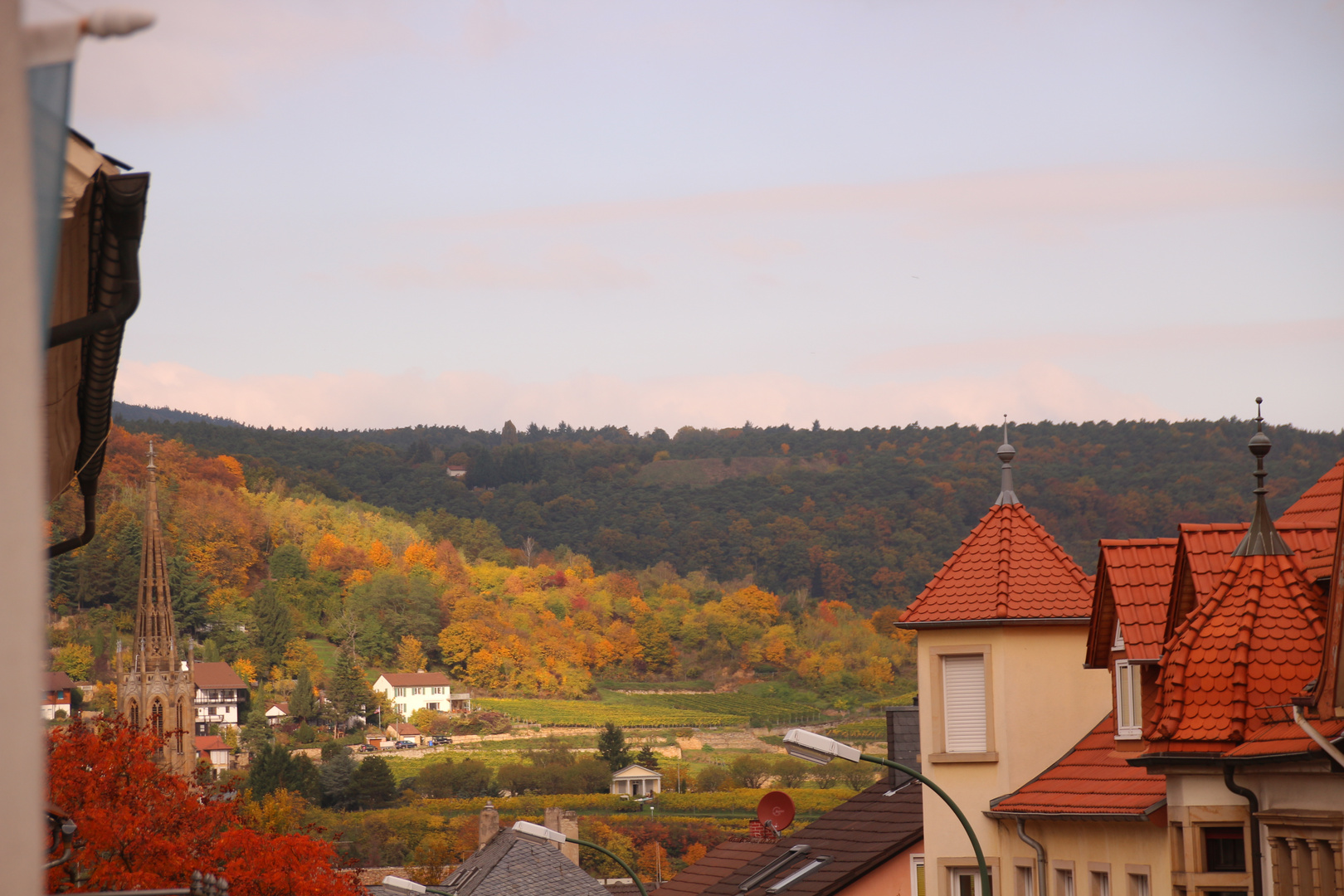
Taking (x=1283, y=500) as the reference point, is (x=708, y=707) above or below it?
below

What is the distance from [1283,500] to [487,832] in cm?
11711

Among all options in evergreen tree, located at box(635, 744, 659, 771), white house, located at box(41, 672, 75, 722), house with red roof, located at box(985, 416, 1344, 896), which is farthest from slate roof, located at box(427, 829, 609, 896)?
white house, located at box(41, 672, 75, 722)

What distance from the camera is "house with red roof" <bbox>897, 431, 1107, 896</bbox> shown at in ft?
71.4

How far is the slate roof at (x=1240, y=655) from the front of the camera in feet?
48.1

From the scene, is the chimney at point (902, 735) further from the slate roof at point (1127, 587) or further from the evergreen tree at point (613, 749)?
the evergreen tree at point (613, 749)

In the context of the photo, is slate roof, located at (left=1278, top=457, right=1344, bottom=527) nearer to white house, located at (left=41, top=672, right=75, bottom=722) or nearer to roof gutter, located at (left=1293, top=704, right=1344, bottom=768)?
roof gutter, located at (left=1293, top=704, right=1344, bottom=768)

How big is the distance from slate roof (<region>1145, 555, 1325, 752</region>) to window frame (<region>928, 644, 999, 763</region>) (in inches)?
241

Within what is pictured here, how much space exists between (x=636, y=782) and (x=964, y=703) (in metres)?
127

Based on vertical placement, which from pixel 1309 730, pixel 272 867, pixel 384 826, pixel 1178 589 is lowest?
pixel 384 826

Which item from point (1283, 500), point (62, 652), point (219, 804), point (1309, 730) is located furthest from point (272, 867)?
point (1283, 500)

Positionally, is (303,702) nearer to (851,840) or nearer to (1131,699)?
(851,840)

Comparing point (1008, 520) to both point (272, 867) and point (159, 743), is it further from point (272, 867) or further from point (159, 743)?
point (159, 743)

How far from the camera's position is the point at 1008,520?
23672 mm

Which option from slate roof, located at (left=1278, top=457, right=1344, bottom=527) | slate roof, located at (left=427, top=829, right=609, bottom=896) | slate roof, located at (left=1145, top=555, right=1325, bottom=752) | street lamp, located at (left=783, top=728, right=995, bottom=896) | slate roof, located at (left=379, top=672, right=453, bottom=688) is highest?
slate roof, located at (left=1278, top=457, right=1344, bottom=527)
